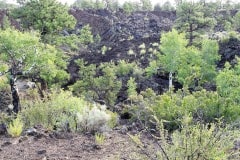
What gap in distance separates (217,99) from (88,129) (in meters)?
5.66

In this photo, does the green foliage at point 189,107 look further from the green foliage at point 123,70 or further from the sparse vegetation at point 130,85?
the green foliage at point 123,70

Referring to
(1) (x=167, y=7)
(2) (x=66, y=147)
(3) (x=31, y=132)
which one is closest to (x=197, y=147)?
(2) (x=66, y=147)

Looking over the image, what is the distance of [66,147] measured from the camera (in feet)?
27.1

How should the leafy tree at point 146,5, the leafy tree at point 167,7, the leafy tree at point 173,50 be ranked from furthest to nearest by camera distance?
the leafy tree at point 167,7
the leafy tree at point 146,5
the leafy tree at point 173,50

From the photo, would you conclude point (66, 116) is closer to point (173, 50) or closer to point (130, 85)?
point (130, 85)

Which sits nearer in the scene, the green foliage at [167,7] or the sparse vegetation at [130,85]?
the sparse vegetation at [130,85]

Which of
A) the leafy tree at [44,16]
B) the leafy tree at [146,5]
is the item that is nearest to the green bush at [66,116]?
the leafy tree at [44,16]

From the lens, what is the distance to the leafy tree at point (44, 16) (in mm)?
29531

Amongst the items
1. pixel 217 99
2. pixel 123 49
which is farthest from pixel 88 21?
pixel 217 99

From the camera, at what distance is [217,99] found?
44.8 feet

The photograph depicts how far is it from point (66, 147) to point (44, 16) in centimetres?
2282

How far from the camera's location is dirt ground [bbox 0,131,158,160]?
7511mm

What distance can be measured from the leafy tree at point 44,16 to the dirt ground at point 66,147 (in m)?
21.1

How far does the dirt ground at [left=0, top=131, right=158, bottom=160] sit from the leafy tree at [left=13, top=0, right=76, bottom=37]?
21.1m
